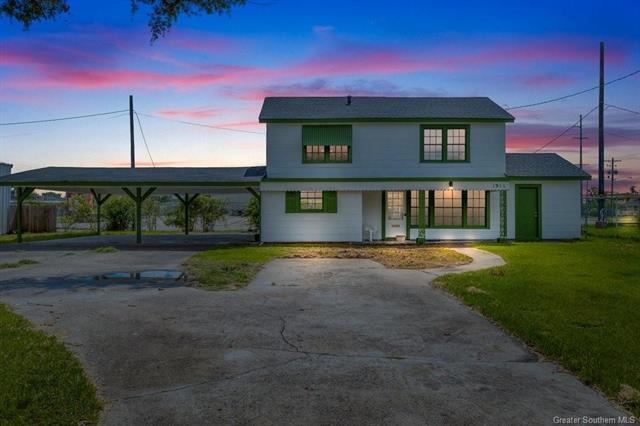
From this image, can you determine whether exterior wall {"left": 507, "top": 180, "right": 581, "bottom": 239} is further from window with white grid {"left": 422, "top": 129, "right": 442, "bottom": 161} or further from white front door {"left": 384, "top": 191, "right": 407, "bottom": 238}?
white front door {"left": 384, "top": 191, "right": 407, "bottom": 238}

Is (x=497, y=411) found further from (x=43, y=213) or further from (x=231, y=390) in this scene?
(x=43, y=213)

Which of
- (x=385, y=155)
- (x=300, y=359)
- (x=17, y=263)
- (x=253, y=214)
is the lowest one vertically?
(x=300, y=359)

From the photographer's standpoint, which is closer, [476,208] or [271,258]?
[271,258]

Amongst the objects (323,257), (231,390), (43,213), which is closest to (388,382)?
(231,390)

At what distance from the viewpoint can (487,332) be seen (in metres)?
6.78

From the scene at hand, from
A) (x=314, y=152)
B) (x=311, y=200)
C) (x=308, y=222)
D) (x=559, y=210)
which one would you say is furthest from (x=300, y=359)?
(x=559, y=210)

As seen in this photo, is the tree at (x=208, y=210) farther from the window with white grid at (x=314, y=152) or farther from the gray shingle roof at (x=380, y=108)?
the window with white grid at (x=314, y=152)

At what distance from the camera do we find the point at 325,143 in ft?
70.5

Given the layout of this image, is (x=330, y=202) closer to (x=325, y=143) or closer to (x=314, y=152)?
(x=314, y=152)

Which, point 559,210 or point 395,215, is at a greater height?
point 559,210

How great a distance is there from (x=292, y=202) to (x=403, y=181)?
16.5 ft

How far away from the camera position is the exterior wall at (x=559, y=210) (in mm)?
22109

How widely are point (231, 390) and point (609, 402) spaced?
356 centimetres

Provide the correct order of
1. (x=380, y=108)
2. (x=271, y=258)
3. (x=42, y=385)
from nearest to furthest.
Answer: (x=42, y=385)
(x=271, y=258)
(x=380, y=108)
